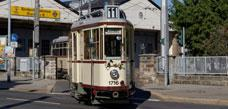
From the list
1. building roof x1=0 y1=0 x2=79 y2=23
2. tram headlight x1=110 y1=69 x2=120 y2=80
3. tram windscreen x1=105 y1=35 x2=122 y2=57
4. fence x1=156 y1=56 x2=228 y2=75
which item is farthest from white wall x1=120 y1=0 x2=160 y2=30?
tram headlight x1=110 y1=69 x2=120 y2=80

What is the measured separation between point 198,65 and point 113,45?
43.1 ft

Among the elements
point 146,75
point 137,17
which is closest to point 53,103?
point 146,75

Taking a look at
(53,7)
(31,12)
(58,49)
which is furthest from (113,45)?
(53,7)

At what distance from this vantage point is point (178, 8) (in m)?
41.0

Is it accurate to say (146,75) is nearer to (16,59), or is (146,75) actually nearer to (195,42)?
(195,42)

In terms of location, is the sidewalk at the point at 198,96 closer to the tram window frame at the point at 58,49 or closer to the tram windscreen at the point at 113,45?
the tram windscreen at the point at 113,45

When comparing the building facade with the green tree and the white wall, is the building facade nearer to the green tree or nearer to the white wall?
the white wall

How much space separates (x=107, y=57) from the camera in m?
17.1

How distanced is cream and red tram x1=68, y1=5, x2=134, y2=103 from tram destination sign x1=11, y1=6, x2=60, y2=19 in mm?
39096

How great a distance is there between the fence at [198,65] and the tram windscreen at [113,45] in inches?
483

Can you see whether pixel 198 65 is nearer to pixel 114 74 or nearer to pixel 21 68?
pixel 114 74

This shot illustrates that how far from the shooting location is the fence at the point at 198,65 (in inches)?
1117

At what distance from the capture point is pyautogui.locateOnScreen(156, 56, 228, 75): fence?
2836cm

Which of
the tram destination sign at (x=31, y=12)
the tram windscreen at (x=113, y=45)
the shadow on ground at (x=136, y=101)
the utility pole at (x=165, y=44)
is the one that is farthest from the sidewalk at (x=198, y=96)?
the tram destination sign at (x=31, y=12)
